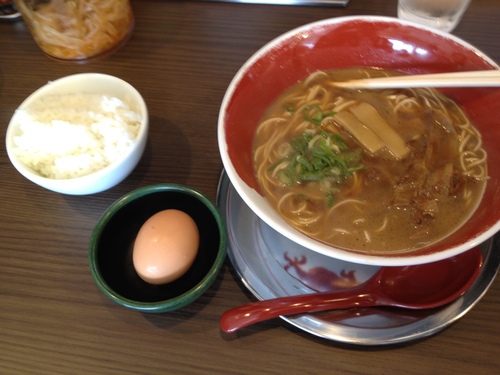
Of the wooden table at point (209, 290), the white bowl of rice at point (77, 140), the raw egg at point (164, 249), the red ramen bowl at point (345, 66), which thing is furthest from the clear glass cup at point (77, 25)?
the raw egg at point (164, 249)

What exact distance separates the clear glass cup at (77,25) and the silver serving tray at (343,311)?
1.13 meters

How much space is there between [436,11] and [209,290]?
5.21 ft

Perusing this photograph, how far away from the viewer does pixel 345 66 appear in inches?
65.1

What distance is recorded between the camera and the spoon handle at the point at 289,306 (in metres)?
1.18

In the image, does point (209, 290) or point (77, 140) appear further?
point (77, 140)

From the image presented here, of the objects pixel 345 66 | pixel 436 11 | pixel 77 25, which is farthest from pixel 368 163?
pixel 77 25

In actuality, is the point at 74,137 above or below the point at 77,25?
below

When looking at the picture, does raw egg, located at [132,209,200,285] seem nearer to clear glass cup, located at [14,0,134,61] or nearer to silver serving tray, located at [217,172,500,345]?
silver serving tray, located at [217,172,500,345]

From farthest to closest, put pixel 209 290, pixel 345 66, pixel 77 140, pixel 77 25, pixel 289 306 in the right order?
pixel 77 25 < pixel 345 66 < pixel 77 140 < pixel 209 290 < pixel 289 306

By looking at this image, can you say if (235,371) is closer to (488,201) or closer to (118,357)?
(118,357)

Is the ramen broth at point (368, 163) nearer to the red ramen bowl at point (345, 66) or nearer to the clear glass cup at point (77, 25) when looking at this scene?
the red ramen bowl at point (345, 66)

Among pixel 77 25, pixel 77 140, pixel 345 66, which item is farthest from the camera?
pixel 77 25

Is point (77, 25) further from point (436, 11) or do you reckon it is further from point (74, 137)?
point (436, 11)

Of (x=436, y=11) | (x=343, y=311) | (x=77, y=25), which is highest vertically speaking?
(x=436, y=11)
